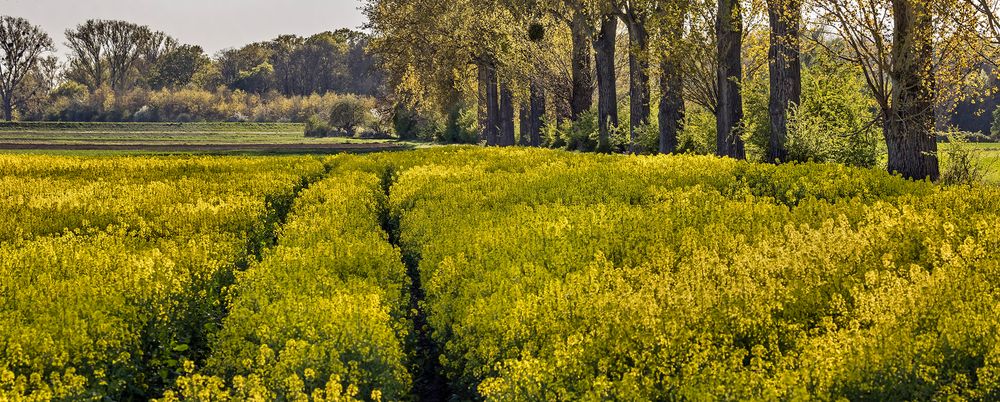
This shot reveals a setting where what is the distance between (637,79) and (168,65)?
107 m

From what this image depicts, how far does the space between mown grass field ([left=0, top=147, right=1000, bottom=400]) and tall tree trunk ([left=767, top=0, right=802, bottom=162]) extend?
7749 mm

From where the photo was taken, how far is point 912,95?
53.9 feet

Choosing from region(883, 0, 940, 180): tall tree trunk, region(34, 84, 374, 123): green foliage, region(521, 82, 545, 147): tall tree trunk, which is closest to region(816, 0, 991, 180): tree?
region(883, 0, 940, 180): tall tree trunk

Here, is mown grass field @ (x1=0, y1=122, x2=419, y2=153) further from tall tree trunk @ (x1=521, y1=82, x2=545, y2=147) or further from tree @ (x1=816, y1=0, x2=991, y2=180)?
tree @ (x1=816, y1=0, x2=991, y2=180)

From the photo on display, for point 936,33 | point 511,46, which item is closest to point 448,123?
point 511,46

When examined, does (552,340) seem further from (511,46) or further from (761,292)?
(511,46)

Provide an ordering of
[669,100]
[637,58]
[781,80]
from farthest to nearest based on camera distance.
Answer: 1. [637,58]
2. [669,100]
3. [781,80]

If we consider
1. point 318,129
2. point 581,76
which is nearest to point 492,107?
point 581,76

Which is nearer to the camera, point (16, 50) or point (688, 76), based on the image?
point (688, 76)

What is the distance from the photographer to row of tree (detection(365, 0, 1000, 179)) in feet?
54.2

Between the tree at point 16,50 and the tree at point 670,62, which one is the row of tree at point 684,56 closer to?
the tree at point 670,62

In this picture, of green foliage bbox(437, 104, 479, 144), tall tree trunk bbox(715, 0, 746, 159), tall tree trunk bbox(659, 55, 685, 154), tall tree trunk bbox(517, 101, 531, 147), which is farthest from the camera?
green foliage bbox(437, 104, 479, 144)

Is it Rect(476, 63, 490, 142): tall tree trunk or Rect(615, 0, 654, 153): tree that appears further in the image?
Rect(476, 63, 490, 142): tall tree trunk

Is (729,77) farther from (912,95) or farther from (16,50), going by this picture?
(16,50)
